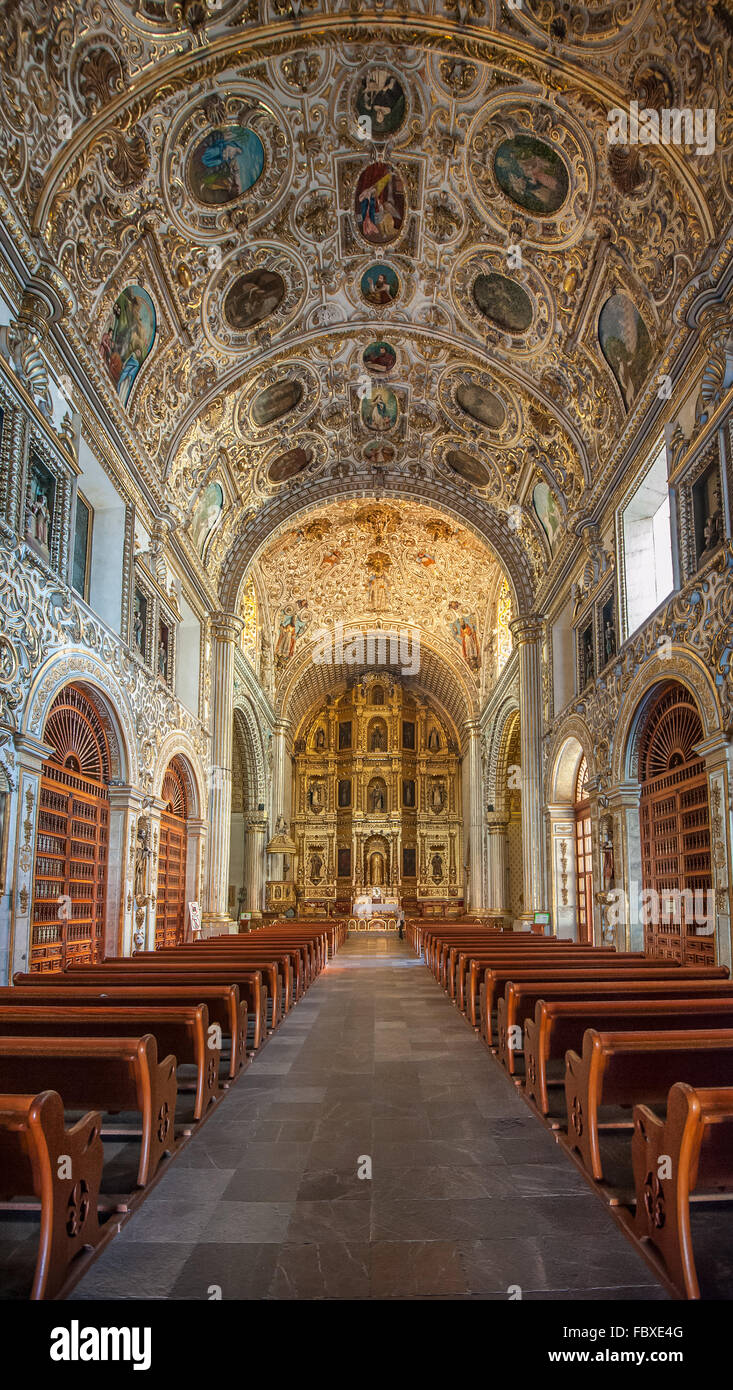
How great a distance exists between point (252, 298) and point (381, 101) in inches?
162

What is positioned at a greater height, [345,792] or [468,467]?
[468,467]

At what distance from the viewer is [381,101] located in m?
13.0

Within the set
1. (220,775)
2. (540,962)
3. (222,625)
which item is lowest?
(540,962)

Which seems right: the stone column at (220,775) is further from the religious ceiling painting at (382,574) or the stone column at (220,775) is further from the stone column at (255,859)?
the stone column at (255,859)

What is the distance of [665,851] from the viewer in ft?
42.3

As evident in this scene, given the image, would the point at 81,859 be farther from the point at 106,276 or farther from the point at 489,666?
the point at 489,666

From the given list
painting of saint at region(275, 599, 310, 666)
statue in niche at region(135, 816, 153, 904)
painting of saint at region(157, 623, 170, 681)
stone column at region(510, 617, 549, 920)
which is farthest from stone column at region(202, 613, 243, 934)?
painting of saint at region(275, 599, 310, 666)

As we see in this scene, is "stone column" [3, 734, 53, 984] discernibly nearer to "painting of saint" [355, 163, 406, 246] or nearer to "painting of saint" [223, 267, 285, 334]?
"painting of saint" [223, 267, 285, 334]

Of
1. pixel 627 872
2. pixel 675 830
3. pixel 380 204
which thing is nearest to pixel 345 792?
pixel 627 872

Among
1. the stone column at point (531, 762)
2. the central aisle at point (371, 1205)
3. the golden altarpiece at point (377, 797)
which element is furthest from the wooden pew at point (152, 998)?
the golden altarpiece at point (377, 797)

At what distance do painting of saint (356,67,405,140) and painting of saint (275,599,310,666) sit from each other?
1914cm

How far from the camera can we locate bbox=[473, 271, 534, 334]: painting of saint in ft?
51.3

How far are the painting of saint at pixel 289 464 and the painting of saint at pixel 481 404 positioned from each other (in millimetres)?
4195

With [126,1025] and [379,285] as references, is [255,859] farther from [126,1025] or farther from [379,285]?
[126,1025]
